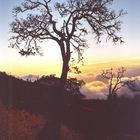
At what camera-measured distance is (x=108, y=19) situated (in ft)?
90.8

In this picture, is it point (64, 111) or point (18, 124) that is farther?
point (64, 111)

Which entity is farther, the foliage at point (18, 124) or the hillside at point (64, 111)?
the hillside at point (64, 111)

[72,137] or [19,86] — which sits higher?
[19,86]

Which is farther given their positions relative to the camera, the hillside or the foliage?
the hillside

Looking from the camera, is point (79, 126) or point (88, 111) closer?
point (79, 126)

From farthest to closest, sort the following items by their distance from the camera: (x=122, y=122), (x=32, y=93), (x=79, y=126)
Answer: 1. (x=122, y=122)
2. (x=32, y=93)
3. (x=79, y=126)

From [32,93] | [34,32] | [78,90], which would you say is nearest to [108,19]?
[34,32]

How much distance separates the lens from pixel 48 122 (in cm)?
2706

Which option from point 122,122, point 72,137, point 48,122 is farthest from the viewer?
point 122,122

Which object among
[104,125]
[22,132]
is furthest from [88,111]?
[22,132]

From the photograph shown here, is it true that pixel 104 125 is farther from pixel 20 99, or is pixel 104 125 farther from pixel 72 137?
pixel 72 137

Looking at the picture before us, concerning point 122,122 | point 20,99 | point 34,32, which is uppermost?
point 34,32

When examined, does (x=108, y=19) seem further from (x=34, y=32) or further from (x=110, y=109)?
(x=110, y=109)

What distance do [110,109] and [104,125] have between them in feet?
33.6
